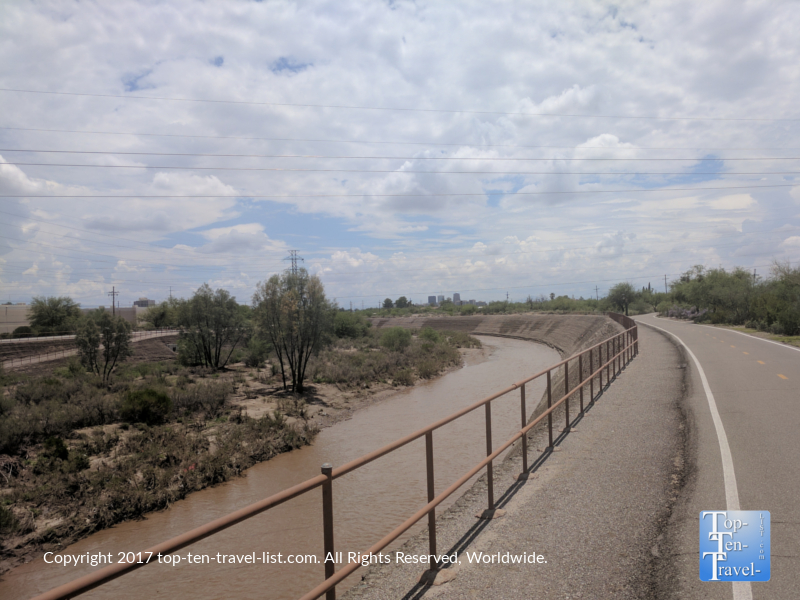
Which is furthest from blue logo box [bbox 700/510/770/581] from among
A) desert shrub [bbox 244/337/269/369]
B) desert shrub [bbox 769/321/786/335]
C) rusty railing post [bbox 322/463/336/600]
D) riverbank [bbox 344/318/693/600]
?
desert shrub [bbox 244/337/269/369]

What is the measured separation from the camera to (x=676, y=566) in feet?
14.4

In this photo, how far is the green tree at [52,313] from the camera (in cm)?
7008

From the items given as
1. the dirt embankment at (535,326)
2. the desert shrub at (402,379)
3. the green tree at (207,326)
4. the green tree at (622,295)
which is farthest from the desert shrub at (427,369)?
the green tree at (622,295)

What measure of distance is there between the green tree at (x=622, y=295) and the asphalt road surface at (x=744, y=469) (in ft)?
305

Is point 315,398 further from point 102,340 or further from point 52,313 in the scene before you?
point 52,313

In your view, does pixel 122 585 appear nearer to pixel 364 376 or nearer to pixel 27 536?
pixel 27 536

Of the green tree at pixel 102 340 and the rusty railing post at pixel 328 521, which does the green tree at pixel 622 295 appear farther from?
the rusty railing post at pixel 328 521

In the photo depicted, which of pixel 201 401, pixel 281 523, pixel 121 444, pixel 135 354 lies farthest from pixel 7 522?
pixel 135 354

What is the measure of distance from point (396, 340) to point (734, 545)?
5174 cm

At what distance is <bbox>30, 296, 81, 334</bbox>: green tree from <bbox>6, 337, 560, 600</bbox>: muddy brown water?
66.4m

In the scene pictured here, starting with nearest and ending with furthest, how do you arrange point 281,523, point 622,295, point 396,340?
point 281,523
point 396,340
point 622,295

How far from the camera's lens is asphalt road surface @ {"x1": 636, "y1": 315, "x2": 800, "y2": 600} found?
411 cm

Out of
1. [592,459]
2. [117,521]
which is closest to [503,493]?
[592,459]

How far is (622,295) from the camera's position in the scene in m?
102
